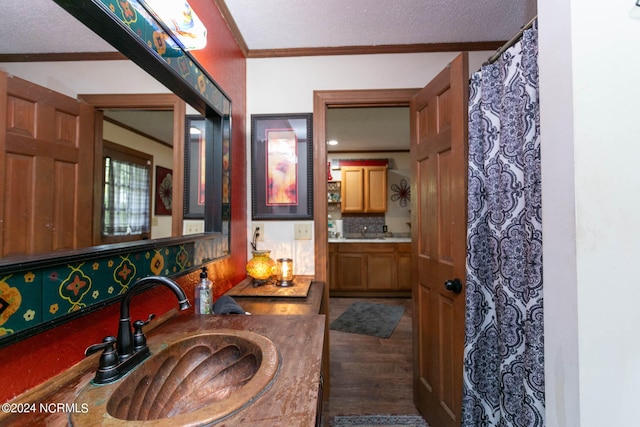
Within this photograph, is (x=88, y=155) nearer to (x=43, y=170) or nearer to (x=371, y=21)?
(x=43, y=170)

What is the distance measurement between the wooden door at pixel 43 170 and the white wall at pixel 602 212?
1302mm

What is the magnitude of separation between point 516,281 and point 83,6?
1662 millimetres

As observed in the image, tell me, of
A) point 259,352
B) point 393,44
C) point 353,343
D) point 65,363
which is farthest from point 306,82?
point 353,343

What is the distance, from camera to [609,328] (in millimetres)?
729

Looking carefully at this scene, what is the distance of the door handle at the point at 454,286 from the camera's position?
128 cm

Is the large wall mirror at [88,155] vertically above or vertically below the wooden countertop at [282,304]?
above

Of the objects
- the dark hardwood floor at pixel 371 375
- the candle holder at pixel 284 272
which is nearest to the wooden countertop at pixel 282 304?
the candle holder at pixel 284 272

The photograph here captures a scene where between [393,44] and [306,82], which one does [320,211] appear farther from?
[393,44]

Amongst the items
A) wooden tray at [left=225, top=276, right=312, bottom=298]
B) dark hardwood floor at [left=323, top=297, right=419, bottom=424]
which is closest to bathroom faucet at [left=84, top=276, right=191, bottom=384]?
wooden tray at [left=225, top=276, right=312, bottom=298]

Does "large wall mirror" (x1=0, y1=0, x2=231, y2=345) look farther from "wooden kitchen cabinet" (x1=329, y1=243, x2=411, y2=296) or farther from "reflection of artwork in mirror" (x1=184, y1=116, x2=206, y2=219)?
"wooden kitchen cabinet" (x1=329, y1=243, x2=411, y2=296)

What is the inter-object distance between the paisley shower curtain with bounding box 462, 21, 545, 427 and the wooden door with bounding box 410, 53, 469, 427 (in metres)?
0.06

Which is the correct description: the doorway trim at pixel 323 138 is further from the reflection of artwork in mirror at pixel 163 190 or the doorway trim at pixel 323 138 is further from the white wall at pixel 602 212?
the white wall at pixel 602 212

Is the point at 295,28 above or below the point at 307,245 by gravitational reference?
above

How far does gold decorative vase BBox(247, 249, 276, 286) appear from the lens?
1593 mm
